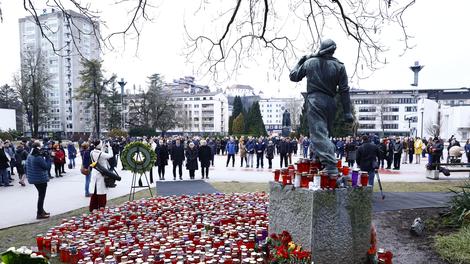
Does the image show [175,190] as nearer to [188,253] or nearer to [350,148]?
[188,253]

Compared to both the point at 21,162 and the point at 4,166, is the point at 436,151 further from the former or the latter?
the point at 4,166

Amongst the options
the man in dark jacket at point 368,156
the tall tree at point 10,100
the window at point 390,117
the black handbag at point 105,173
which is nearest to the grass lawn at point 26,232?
the black handbag at point 105,173

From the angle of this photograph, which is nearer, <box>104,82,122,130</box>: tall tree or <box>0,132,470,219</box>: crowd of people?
<box>0,132,470,219</box>: crowd of people

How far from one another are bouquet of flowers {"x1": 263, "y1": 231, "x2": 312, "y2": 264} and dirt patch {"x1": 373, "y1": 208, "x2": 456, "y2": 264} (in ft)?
6.08

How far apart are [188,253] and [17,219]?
5.76m

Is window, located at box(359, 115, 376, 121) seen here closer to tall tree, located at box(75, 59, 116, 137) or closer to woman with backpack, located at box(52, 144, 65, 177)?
tall tree, located at box(75, 59, 116, 137)

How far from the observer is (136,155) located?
10469mm

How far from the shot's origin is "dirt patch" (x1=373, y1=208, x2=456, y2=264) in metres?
5.82

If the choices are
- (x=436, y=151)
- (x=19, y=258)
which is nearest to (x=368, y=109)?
(x=436, y=151)

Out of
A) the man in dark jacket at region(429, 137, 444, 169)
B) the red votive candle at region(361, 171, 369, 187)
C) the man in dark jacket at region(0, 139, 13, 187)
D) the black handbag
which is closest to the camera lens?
the red votive candle at region(361, 171, 369, 187)

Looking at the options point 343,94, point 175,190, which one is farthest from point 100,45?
point 175,190

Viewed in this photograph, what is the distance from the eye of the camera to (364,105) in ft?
294

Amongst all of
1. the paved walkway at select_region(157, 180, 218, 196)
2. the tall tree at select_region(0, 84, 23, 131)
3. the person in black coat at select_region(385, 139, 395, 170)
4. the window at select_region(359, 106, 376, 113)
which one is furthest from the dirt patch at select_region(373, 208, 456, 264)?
the window at select_region(359, 106, 376, 113)

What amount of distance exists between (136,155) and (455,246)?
8152mm
